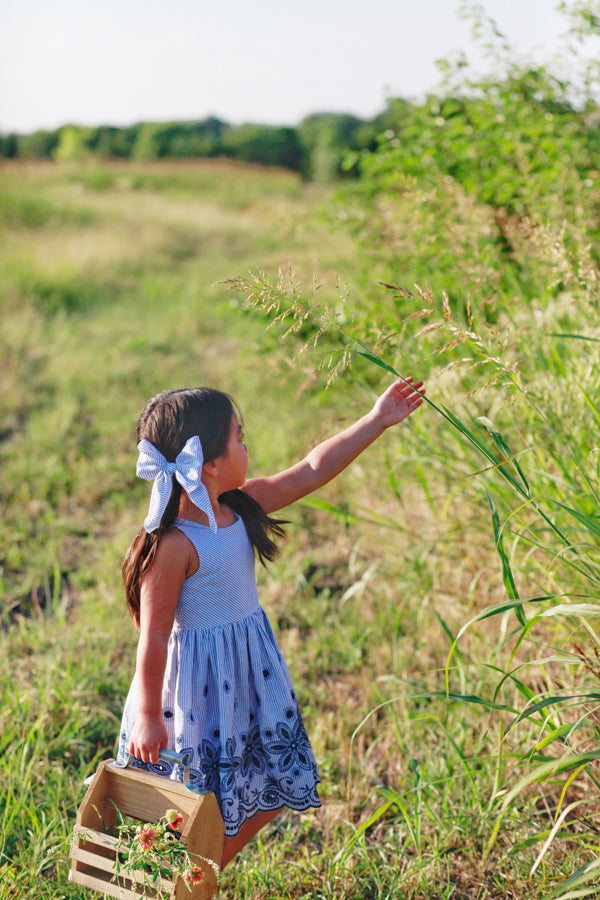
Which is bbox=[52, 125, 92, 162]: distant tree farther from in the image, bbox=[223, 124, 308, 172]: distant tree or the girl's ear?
the girl's ear

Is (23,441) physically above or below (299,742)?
above

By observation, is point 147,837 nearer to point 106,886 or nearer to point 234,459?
point 106,886

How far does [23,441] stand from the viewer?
449 cm

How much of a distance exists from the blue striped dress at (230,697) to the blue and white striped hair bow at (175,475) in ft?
0.29

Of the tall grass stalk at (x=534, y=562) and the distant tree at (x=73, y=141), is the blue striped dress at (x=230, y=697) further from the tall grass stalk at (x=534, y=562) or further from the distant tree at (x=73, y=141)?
the distant tree at (x=73, y=141)

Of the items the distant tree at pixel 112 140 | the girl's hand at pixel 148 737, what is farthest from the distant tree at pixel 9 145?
the girl's hand at pixel 148 737

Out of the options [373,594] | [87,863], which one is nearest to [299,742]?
[87,863]

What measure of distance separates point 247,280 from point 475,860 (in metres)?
1.49

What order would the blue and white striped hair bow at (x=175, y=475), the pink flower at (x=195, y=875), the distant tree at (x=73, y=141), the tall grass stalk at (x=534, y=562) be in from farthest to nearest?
the distant tree at (x=73, y=141) < the blue and white striped hair bow at (x=175, y=475) < the tall grass stalk at (x=534, y=562) < the pink flower at (x=195, y=875)

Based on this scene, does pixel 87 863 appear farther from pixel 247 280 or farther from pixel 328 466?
pixel 247 280

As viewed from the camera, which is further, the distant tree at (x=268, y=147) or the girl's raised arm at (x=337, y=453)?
the distant tree at (x=268, y=147)

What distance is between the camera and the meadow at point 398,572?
162cm

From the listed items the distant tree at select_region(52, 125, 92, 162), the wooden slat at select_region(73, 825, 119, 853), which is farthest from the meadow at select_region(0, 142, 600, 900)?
the distant tree at select_region(52, 125, 92, 162)

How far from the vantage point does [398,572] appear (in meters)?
2.88
